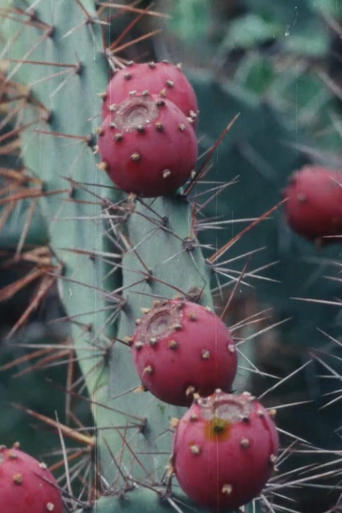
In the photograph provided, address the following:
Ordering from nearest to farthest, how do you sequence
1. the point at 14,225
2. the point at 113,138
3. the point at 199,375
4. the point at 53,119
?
1. the point at 199,375
2. the point at 113,138
3. the point at 53,119
4. the point at 14,225

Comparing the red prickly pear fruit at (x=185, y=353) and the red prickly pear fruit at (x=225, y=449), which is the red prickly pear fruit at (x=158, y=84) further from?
the red prickly pear fruit at (x=225, y=449)

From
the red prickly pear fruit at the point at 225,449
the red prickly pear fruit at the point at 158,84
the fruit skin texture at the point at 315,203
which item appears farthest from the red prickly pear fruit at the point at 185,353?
the red prickly pear fruit at the point at 158,84

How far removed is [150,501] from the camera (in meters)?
1.47

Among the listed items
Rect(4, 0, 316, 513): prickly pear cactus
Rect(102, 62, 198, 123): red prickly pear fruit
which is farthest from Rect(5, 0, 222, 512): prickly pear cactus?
Rect(102, 62, 198, 123): red prickly pear fruit

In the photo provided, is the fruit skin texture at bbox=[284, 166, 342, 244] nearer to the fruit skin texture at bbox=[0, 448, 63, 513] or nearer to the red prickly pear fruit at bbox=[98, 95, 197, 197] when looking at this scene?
the red prickly pear fruit at bbox=[98, 95, 197, 197]

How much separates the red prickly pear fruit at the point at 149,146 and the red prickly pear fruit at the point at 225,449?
10.9 inches

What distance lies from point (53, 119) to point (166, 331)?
0.62 m

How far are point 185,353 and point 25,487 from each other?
0.28 m

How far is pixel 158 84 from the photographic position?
1525 mm

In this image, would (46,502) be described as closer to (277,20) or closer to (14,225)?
(277,20)

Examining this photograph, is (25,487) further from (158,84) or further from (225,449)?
(158,84)

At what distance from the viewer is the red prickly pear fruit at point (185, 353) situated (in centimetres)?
138

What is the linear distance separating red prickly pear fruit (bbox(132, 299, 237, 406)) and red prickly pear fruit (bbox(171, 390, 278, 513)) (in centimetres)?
4

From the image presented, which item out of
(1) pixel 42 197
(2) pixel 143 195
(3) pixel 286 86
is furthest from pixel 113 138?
(1) pixel 42 197
